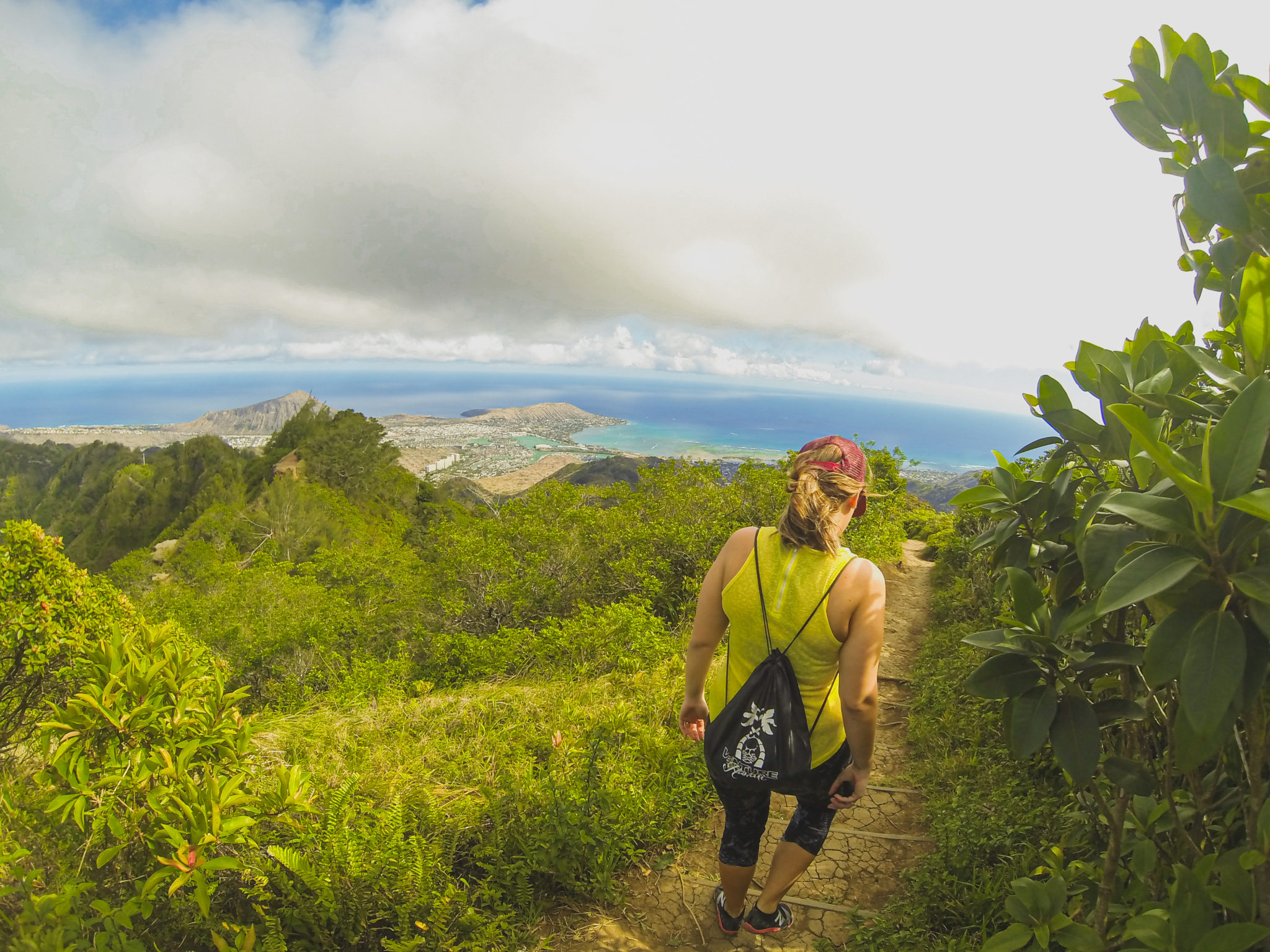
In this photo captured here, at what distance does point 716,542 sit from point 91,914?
6751mm

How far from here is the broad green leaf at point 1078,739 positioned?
1.22 m

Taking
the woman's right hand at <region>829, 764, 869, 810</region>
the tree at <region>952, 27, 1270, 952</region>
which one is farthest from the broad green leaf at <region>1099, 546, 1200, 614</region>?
the woman's right hand at <region>829, 764, 869, 810</region>

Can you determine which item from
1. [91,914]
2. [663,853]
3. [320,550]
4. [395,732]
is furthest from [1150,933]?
A: [320,550]

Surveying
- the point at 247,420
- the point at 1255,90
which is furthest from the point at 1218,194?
the point at 247,420

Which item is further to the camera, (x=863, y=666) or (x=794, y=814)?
(x=794, y=814)

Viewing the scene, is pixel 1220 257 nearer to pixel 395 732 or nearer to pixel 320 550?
pixel 395 732

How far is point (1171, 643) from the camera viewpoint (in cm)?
97

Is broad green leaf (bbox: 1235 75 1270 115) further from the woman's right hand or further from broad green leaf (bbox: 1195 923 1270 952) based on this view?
the woman's right hand

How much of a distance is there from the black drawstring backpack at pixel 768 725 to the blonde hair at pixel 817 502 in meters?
0.12

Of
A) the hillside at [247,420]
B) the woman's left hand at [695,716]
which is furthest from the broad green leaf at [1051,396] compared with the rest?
the hillside at [247,420]

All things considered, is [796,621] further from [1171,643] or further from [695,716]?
[1171,643]

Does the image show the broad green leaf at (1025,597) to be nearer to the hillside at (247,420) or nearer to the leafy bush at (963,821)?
the leafy bush at (963,821)

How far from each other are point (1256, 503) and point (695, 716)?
1.84 metres

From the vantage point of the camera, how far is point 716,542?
7977 mm
